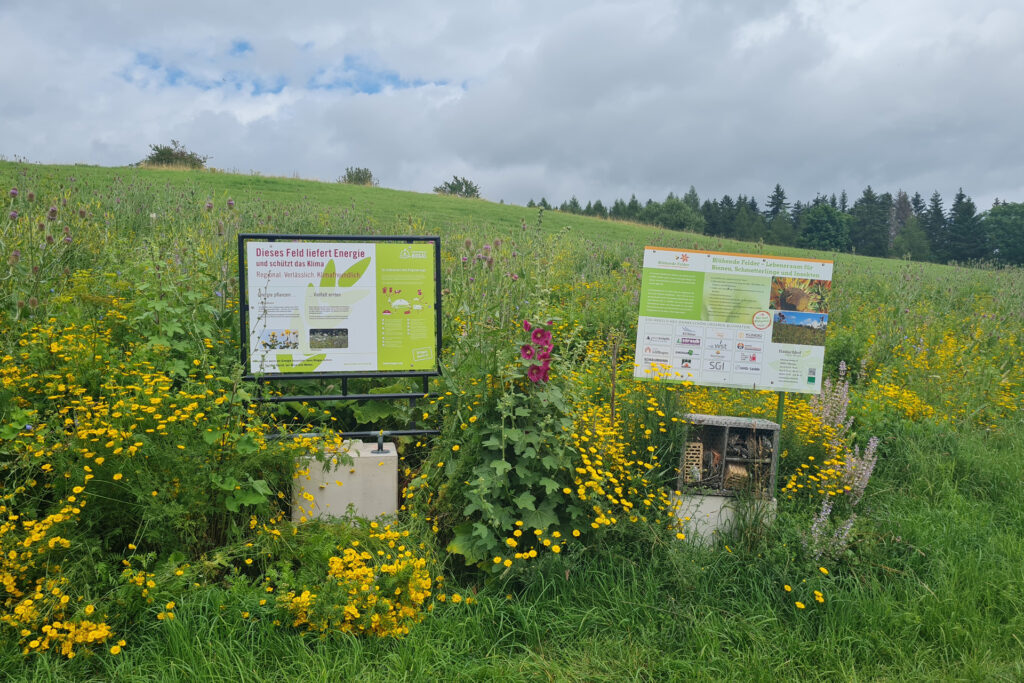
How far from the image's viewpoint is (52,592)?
2705mm

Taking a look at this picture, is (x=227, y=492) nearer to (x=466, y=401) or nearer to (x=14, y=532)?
(x=14, y=532)

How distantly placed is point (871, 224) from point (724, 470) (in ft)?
217

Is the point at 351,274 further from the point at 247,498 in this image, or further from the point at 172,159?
the point at 172,159

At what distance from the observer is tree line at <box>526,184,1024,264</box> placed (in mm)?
53341

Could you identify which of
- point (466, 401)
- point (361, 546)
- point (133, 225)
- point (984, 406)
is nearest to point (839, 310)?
point (984, 406)

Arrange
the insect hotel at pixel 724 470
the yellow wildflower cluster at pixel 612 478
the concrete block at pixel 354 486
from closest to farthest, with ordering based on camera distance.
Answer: the yellow wildflower cluster at pixel 612 478 < the insect hotel at pixel 724 470 < the concrete block at pixel 354 486

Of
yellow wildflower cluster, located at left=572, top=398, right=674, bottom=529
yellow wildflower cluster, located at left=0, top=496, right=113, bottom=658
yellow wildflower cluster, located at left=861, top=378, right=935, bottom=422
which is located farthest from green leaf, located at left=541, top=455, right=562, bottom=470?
yellow wildflower cluster, located at left=861, top=378, right=935, bottom=422

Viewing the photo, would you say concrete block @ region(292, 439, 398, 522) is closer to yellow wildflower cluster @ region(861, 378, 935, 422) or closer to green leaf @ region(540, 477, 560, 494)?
green leaf @ region(540, 477, 560, 494)

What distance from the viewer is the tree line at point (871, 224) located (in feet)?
175

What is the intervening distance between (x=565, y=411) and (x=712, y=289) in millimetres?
1605

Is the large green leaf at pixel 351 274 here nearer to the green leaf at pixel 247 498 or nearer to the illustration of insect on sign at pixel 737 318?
the green leaf at pixel 247 498

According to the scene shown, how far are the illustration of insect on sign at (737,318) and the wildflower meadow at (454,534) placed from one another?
369 mm

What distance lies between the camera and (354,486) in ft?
12.9

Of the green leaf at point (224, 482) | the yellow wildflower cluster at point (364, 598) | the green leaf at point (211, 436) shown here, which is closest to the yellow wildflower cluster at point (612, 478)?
the yellow wildflower cluster at point (364, 598)
